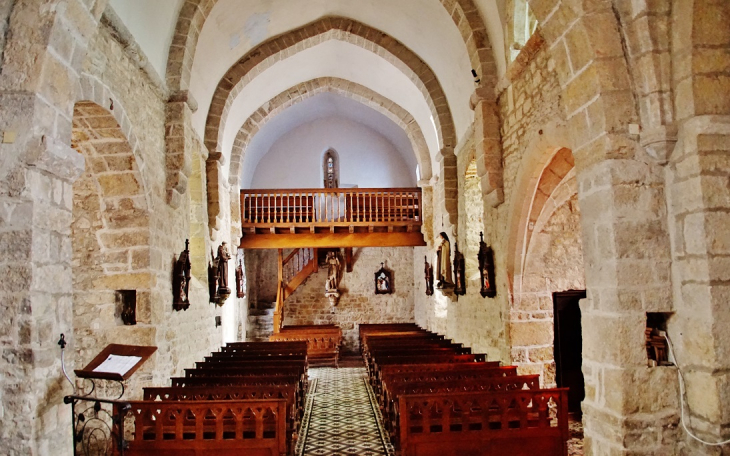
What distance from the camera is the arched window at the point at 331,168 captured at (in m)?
18.1

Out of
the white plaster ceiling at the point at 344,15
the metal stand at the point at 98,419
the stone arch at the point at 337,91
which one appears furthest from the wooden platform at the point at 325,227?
the metal stand at the point at 98,419

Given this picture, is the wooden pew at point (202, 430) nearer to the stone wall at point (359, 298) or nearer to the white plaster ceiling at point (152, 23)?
the white plaster ceiling at point (152, 23)

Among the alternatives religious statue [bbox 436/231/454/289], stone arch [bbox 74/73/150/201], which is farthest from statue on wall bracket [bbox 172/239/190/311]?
religious statue [bbox 436/231/454/289]

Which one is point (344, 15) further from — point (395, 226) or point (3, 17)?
point (3, 17)

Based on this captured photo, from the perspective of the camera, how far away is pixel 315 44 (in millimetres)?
11461

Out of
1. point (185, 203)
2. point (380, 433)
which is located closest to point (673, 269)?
point (380, 433)

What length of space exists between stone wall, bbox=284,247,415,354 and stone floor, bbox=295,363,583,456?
567cm

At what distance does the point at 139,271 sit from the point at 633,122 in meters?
5.56

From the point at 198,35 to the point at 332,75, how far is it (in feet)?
20.1

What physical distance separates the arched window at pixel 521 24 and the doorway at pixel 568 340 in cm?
353

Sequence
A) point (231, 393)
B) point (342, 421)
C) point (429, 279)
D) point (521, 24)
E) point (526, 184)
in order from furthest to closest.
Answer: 1. point (429, 279)
2. point (342, 421)
3. point (521, 24)
4. point (526, 184)
5. point (231, 393)

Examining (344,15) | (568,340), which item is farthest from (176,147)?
(568,340)

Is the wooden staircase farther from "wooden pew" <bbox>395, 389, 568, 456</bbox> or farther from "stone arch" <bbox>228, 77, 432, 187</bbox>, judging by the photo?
"wooden pew" <bbox>395, 389, 568, 456</bbox>

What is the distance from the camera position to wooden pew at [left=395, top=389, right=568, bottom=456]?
512 cm
